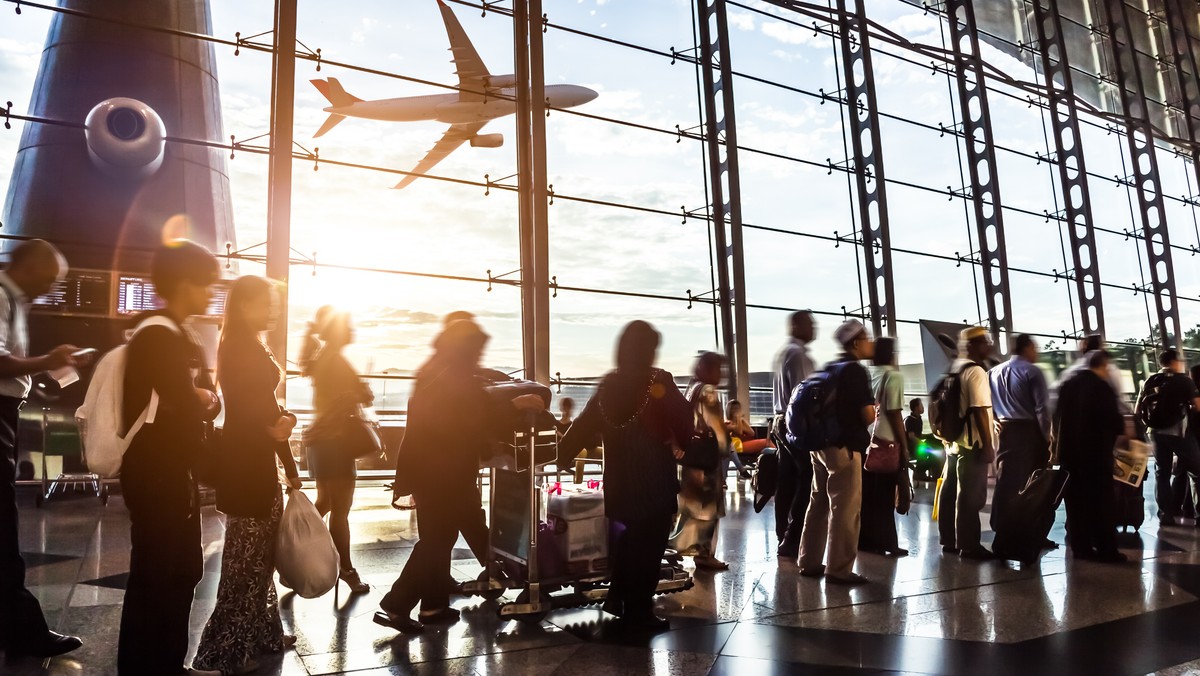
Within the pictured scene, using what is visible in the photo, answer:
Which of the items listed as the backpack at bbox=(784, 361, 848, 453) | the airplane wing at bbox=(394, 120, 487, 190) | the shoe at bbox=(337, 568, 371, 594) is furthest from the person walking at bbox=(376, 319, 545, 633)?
the airplane wing at bbox=(394, 120, 487, 190)

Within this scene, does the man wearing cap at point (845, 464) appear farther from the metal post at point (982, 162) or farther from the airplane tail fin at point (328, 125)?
the metal post at point (982, 162)

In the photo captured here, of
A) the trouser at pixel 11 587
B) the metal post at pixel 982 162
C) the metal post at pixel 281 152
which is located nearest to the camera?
the trouser at pixel 11 587

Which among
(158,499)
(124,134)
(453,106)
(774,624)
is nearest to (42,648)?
(158,499)

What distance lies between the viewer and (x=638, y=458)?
2.96 m

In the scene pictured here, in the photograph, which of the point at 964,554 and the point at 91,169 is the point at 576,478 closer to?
the point at 964,554

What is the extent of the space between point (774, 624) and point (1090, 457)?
250 cm

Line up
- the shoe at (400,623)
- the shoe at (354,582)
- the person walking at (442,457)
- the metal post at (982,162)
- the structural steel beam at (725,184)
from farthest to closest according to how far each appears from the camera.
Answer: the metal post at (982,162) < the structural steel beam at (725,184) < the shoe at (354,582) < the person walking at (442,457) < the shoe at (400,623)

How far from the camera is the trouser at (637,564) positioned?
9.56 ft

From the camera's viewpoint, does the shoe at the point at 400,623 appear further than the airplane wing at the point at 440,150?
No

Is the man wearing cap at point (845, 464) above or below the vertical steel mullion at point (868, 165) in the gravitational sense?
below

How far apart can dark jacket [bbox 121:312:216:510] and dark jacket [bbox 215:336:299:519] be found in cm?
21

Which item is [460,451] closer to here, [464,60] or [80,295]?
[80,295]

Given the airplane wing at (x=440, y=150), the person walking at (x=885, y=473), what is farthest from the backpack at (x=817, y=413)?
the airplane wing at (x=440, y=150)

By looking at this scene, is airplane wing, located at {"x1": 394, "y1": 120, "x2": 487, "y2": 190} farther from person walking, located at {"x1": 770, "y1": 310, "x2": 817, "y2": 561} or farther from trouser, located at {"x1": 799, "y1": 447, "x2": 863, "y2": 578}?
trouser, located at {"x1": 799, "y1": 447, "x2": 863, "y2": 578}
